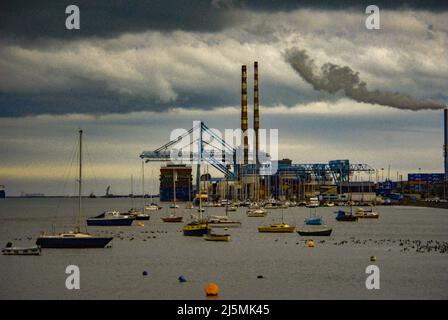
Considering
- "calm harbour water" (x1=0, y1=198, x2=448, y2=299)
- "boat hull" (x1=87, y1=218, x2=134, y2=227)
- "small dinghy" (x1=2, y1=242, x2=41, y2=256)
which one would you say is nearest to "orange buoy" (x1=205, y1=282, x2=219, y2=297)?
"calm harbour water" (x1=0, y1=198, x2=448, y2=299)

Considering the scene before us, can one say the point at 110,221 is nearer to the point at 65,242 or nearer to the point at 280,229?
the point at 280,229

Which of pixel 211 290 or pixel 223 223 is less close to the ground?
pixel 223 223

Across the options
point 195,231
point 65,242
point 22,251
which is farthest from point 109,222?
point 22,251

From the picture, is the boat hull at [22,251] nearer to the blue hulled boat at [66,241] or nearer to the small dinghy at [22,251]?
the small dinghy at [22,251]

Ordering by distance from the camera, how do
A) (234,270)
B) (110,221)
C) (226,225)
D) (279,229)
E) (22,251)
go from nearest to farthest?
(234,270) → (22,251) → (279,229) → (226,225) → (110,221)

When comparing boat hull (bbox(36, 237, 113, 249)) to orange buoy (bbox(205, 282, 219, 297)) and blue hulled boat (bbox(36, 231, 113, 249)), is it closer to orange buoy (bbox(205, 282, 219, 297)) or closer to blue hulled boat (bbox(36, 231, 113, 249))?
blue hulled boat (bbox(36, 231, 113, 249))

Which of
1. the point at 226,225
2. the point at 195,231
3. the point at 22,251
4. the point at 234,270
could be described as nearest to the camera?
the point at 234,270

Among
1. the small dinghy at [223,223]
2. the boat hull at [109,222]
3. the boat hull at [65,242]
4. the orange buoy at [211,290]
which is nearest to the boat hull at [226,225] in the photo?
the small dinghy at [223,223]

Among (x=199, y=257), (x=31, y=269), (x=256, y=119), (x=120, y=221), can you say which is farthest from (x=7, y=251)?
(x=256, y=119)

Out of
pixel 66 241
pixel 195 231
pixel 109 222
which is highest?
pixel 66 241
